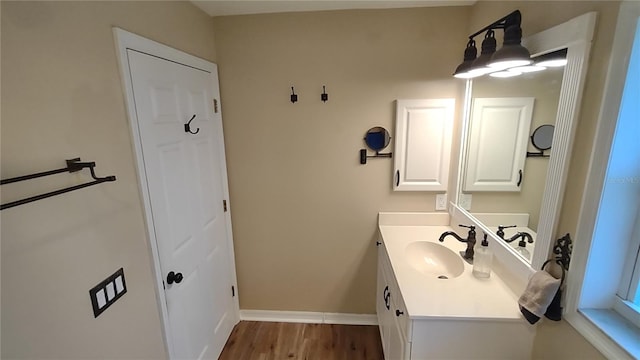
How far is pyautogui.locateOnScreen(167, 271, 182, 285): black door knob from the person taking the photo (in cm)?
144

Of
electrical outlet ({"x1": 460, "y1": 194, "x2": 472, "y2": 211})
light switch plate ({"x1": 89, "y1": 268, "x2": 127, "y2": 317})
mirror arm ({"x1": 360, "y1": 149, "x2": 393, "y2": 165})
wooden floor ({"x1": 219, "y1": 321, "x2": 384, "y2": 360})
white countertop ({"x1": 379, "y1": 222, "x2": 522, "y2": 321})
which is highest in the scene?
mirror arm ({"x1": 360, "y1": 149, "x2": 393, "y2": 165})

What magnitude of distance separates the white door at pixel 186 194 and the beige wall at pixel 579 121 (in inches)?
69.2

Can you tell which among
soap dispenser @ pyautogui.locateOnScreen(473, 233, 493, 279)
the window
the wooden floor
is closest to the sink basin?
soap dispenser @ pyautogui.locateOnScreen(473, 233, 493, 279)

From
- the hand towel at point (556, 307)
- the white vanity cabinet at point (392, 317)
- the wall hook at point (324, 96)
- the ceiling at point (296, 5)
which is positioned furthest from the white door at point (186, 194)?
the hand towel at point (556, 307)

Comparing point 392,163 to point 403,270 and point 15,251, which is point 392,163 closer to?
point 403,270

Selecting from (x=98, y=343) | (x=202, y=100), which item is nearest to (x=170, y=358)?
(x=98, y=343)

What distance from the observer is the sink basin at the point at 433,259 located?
5.69 ft

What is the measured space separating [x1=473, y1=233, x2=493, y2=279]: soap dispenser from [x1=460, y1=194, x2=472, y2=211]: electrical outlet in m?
0.40

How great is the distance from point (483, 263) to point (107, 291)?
1760 millimetres

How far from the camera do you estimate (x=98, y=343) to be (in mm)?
1016

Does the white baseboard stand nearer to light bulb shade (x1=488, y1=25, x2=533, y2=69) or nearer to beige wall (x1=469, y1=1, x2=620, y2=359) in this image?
beige wall (x1=469, y1=1, x2=620, y2=359)

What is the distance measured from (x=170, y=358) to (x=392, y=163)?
1.82 meters

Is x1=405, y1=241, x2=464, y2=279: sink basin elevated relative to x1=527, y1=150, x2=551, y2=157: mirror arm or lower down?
Answer: lower down

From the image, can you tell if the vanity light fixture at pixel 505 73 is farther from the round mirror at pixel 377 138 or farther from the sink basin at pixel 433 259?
the sink basin at pixel 433 259
